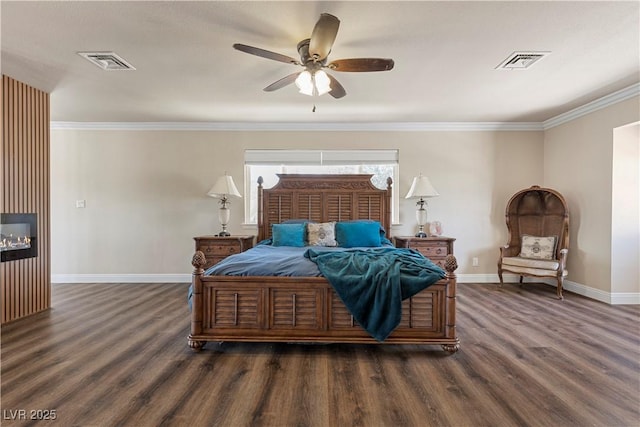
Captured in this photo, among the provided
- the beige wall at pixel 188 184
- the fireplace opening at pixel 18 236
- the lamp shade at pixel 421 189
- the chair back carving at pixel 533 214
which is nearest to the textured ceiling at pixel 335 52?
the beige wall at pixel 188 184

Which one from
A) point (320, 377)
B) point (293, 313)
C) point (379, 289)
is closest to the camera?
point (320, 377)

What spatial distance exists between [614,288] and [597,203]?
43.2 inches

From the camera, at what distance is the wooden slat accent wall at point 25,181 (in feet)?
11.0

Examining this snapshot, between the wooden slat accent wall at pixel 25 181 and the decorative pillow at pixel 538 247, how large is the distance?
6.38 meters

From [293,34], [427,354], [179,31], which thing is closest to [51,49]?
[179,31]

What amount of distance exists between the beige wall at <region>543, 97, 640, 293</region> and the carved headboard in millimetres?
2622

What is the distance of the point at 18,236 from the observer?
3480mm

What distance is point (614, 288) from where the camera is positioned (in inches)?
157

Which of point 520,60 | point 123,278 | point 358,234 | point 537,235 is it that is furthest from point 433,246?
point 123,278

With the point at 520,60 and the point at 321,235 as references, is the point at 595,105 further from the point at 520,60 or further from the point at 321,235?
the point at 321,235

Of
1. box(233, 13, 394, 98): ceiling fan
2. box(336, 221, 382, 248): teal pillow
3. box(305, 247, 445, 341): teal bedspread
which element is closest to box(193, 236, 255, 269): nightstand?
box(336, 221, 382, 248): teal pillow

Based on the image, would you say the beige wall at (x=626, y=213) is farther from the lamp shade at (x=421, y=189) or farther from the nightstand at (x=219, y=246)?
the nightstand at (x=219, y=246)

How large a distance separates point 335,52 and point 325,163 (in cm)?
243

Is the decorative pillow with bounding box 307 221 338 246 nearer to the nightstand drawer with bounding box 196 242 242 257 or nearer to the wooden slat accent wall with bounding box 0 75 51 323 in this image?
the nightstand drawer with bounding box 196 242 242 257
